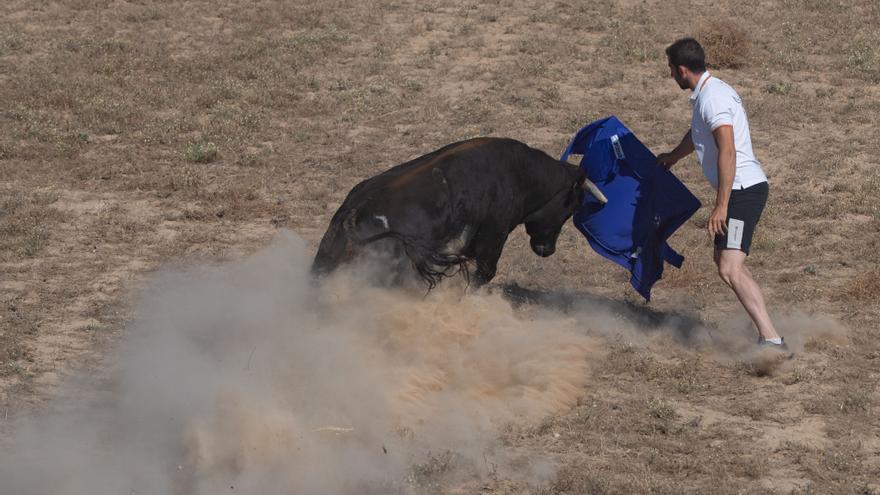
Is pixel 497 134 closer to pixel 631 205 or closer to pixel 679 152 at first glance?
pixel 631 205

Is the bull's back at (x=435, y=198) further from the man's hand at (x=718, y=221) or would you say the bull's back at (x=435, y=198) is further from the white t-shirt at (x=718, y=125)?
the man's hand at (x=718, y=221)

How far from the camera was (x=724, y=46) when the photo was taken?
50.4 feet

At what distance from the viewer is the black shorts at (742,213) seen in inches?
295

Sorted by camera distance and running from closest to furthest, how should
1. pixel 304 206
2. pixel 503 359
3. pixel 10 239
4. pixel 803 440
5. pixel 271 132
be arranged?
pixel 803 440 → pixel 503 359 → pixel 10 239 → pixel 304 206 → pixel 271 132

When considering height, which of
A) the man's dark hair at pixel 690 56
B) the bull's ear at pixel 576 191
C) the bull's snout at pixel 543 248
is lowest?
the bull's snout at pixel 543 248

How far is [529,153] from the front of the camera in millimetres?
8273

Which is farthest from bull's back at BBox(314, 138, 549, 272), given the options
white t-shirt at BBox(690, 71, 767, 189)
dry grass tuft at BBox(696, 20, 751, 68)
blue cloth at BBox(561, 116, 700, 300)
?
dry grass tuft at BBox(696, 20, 751, 68)

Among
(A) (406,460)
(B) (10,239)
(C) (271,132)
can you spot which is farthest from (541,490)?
(C) (271,132)

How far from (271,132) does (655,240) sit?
6.22m

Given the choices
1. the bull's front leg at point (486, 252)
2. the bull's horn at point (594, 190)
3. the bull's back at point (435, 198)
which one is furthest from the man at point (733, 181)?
the bull's front leg at point (486, 252)

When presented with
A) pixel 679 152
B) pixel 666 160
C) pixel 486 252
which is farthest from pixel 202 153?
pixel 679 152

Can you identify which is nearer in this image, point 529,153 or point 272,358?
point 272,358

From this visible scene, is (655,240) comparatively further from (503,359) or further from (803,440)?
(803,440)

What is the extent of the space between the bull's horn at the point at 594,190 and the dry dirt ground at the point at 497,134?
3.25 ft
